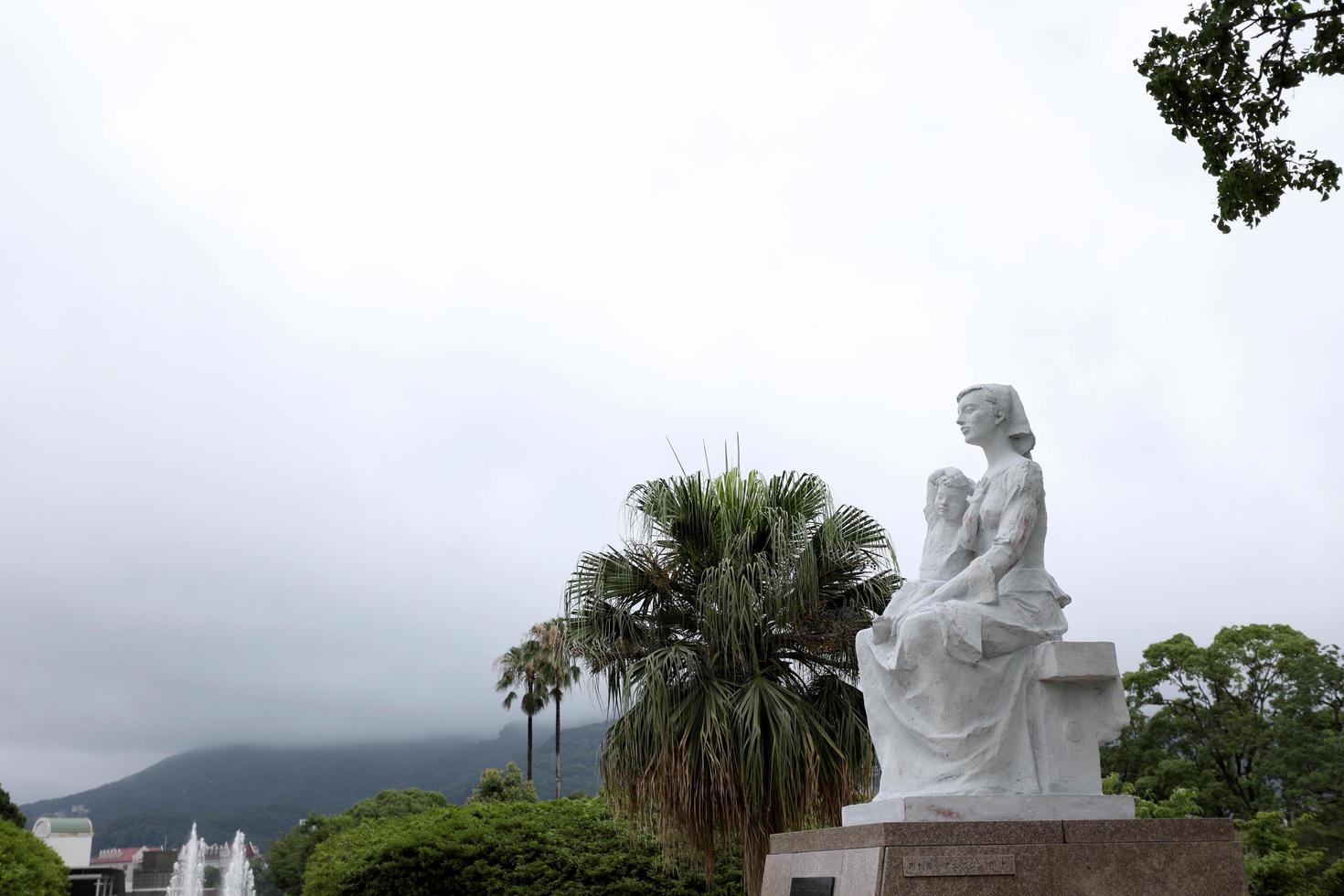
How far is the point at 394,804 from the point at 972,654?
41.9 m

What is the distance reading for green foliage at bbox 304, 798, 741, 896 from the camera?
539 inches

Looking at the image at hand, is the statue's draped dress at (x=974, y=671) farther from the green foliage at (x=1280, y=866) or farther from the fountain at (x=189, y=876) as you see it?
the fountain at (x=189, y=876)

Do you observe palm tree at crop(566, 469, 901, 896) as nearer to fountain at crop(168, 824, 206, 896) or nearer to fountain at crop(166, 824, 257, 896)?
fountain at crop(166, 824, 257, 896)

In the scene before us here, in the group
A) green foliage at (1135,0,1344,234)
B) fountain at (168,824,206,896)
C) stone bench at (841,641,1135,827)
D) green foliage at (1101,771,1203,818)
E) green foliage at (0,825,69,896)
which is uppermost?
green foliage at (1135,0,1344,234)

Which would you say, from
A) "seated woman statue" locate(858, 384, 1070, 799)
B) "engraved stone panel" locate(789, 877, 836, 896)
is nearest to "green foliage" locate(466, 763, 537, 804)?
"engraved stone panel" locate(789, 877, 836, 896)

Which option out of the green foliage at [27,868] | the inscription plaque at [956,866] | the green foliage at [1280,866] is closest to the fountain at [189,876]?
the green foliage at [27,868]

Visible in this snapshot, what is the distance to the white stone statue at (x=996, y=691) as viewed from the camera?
17.4ft

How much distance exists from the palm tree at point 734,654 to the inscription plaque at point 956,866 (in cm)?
499

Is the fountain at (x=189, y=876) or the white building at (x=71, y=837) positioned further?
the white building at (x=71, y=837)

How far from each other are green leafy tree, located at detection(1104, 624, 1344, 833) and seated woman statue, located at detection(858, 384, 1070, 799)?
21487 millimetres

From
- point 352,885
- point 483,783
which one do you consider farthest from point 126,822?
point 352,885

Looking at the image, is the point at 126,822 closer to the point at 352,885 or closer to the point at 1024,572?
the point at 352,885

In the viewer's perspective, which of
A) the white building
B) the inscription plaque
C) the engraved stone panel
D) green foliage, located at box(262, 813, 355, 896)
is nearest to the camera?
the inscription plaque

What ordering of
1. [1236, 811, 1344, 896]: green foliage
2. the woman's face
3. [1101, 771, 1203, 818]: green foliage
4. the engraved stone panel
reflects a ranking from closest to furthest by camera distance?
the engraved stone panel → the woman's face → [1236, 811, 1344, 896]: green foliage → [1101, 771, 1203, 818]: green foliage
